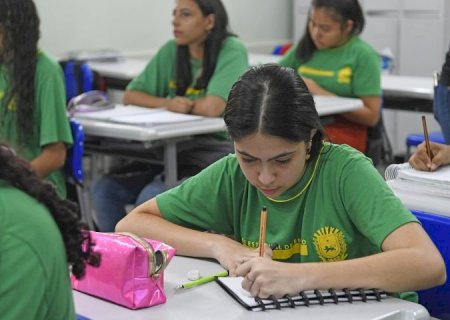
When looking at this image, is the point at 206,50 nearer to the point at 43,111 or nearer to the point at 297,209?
the point at 43,111

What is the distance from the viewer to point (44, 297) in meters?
0.97

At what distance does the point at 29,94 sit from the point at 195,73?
35.4 inches

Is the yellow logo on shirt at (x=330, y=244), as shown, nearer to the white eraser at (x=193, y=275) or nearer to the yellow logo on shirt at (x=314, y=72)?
the white eraser at (x=193, y=275)

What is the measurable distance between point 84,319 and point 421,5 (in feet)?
16.1

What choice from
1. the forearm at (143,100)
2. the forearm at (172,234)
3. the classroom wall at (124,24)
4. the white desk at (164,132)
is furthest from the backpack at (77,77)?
the forearm at (172,234)

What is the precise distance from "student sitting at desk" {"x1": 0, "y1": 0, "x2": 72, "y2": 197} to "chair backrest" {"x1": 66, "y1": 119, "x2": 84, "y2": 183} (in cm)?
8

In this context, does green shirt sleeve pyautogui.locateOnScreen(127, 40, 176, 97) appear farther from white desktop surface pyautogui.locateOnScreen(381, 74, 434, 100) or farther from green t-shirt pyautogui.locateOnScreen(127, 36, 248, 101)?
white desktop surface pyautogui.locateOnScreen(381, 74, 434, 100)

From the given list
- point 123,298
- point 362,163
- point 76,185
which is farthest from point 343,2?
point 123,298

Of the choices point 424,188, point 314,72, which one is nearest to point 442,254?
point 424,188

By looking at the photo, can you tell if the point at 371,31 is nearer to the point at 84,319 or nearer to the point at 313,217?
the point at 313,217

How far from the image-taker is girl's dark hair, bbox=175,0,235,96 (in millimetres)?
3520

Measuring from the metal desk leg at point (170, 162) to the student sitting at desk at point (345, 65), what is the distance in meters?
0.79

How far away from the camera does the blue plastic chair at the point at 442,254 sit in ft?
5.74

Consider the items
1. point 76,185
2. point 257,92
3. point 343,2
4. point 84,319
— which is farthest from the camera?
point 343,2
